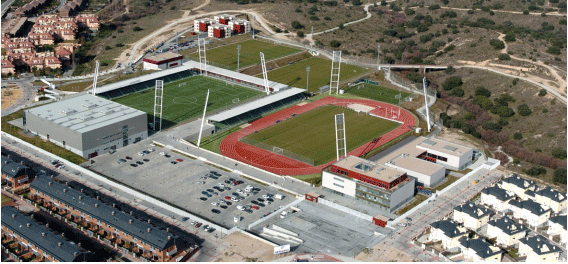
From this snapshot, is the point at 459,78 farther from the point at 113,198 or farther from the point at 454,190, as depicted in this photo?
the point at 113,198

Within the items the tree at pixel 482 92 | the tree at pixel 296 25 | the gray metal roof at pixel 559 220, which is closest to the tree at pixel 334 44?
the tree at pixel 296 25

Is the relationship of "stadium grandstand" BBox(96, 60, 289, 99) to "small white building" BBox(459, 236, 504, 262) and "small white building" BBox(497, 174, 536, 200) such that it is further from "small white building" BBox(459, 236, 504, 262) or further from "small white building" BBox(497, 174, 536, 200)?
"small white building" BBox(459, 236, 504, 262)

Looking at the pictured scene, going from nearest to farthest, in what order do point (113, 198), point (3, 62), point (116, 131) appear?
point (113, 198)
point (116, 131)
point (3, 62)

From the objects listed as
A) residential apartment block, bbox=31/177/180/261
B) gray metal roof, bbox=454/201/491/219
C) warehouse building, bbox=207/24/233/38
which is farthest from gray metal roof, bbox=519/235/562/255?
warehouse building, bbox=207/24/233/38

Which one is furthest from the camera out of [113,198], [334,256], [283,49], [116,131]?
[283,49]

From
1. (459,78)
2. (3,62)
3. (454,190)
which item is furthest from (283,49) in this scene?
(454,190)

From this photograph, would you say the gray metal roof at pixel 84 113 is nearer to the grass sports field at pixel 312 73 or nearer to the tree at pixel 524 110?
the grass sports field at pixel 312 73

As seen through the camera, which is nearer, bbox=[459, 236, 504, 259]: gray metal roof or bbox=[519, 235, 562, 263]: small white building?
bbox=[459, 236, 504, 259]: gray metal roof
